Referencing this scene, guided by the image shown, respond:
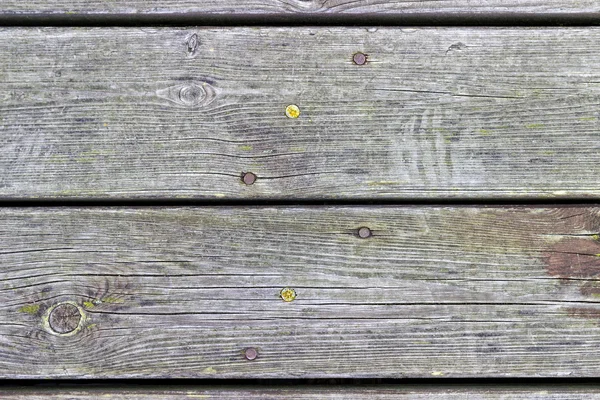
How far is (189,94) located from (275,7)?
250 millimetres

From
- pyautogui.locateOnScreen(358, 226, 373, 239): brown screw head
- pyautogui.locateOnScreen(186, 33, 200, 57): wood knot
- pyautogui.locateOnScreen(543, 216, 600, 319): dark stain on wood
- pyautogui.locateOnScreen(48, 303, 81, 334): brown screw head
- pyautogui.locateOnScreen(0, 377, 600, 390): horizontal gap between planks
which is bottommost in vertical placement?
pyautogui.locateOnScreen(0, 377, 600, 390): horizontal gap between planks

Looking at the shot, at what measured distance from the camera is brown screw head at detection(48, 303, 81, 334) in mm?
930

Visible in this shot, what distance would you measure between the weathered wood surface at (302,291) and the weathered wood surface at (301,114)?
2.5 inches

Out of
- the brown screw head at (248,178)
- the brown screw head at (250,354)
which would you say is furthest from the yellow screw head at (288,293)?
the brown screw head at (248,178)

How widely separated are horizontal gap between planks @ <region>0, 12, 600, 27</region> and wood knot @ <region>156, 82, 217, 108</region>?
151mm

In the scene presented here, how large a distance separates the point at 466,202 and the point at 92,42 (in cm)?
83

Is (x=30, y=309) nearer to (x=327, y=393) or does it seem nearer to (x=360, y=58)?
(x=327, y=393)

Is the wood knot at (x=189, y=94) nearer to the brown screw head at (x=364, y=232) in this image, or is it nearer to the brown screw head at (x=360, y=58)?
the brown screw head at (x=360, y=58)

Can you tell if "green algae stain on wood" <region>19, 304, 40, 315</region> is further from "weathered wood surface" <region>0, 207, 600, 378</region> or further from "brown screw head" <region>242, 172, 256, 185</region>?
"brown screw head" <region>242, 172, 256, 185</region>

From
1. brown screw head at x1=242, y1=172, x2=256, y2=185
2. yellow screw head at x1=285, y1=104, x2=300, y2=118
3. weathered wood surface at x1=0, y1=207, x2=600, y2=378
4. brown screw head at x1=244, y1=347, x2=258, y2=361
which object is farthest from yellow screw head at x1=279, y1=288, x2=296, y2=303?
yellow screw head at x1=285, y1=104, x2=300, y2=118

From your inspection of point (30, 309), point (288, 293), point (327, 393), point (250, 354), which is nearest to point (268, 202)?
point (288, 293)

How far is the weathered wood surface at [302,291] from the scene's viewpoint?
0.94m

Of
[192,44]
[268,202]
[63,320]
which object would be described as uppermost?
[192,44]

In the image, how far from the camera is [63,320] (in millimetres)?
930
